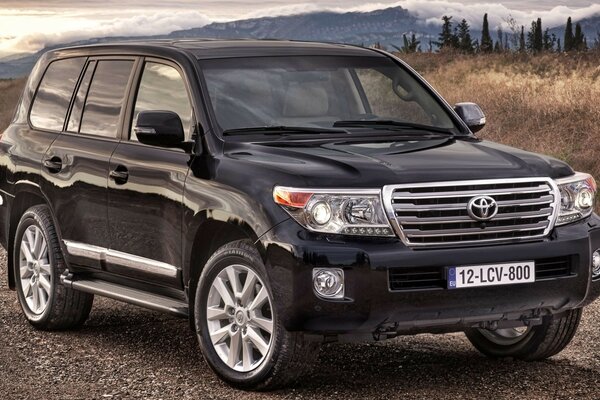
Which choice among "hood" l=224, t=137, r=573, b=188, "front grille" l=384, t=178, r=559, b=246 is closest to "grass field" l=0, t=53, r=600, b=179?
"hood" l=224, t=137, r=573, b=188

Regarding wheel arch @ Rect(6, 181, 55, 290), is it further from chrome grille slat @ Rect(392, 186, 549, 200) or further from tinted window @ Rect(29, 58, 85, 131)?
chrome grille slat @ Rect(392, 186, 549, 200)

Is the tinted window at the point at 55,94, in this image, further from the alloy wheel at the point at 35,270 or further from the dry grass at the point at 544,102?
the dry grass at the point at 544,102

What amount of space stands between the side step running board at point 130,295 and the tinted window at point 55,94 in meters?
1.09

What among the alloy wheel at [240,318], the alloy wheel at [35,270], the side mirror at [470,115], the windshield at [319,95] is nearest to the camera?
the alloy wheel at [240,318]

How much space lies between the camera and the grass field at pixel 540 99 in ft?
62.2

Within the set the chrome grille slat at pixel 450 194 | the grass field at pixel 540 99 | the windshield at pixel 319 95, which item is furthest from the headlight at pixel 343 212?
the grass field at pixel 540 99

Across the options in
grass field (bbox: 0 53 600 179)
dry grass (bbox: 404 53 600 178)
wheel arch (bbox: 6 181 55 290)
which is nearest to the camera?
wheel arch (bbox: 6 181 55 290)

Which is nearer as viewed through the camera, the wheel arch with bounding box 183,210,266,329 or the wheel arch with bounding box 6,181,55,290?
the wheel arch with bounding box 183,210,266,329

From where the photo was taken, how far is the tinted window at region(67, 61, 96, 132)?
805cm

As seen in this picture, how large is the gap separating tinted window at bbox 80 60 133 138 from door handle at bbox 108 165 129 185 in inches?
12.4

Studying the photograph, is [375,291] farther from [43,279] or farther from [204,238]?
[43,279]

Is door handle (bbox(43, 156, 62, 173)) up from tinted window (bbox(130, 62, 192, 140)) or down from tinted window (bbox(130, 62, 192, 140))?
down

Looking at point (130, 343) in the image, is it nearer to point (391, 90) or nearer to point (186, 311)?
point (186, 311)

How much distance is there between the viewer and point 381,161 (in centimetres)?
608
